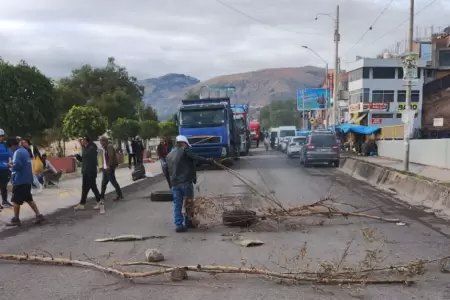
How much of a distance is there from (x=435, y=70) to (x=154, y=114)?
42093 millimetres

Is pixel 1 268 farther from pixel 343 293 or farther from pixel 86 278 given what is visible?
pixel 343 293

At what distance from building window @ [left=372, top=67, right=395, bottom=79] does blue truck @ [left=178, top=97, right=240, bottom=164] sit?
183ft

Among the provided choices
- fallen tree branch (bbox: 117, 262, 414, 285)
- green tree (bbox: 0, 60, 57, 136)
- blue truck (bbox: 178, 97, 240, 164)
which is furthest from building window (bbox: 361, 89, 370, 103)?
fallen tree branch (bbox: 117, 262, 414, 285)

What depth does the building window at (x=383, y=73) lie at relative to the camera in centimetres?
7806

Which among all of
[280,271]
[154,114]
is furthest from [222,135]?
[154,114]

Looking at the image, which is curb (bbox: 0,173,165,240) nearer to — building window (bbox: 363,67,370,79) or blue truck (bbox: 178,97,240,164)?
blue truck (bbox: 178,97,240,164)

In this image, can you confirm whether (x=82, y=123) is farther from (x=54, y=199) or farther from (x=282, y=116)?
(x=282, y=116)

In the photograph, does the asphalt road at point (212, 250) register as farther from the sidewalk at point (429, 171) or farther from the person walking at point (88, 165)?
the sidewalk at point (429, 171)

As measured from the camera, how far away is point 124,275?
669 cm

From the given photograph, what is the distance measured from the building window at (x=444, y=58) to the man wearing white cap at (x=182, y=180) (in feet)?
258

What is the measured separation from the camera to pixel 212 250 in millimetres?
8305

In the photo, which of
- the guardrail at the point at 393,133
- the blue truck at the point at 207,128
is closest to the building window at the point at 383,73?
the guardrail at the point at 393,133

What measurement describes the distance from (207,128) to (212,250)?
61.6 feet

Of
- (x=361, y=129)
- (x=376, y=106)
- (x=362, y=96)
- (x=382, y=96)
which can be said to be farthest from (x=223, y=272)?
(x=382, y=96)
